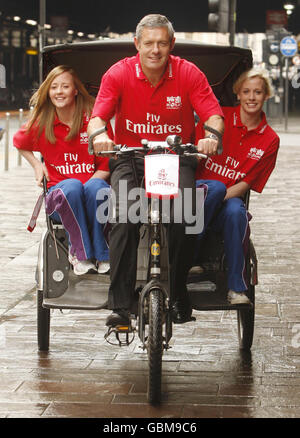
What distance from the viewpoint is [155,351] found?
184 inches

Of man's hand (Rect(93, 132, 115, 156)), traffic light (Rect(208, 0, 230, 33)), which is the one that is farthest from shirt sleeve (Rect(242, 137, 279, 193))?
traffic light (Rect(208, 0, 230, 33))

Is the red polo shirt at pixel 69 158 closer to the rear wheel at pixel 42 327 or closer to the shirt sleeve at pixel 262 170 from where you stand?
the rear wheel at pixel 42 327

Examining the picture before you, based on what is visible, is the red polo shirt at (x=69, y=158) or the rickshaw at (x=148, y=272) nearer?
the rickshaw at (x=148, y=272)

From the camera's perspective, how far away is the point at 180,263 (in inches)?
199

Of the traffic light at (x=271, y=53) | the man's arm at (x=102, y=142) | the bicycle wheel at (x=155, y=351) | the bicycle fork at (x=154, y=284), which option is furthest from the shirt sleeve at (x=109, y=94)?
the traffic light at (x=271, y=53)

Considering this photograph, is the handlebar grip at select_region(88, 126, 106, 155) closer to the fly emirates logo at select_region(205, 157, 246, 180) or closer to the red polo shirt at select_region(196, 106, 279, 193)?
the red polo shirt at select_region(196, 106, 279, 193)

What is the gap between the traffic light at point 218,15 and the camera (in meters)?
14.6

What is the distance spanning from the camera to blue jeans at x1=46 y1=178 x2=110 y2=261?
5.20 metres

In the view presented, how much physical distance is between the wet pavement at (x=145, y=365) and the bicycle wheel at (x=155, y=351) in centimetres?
8

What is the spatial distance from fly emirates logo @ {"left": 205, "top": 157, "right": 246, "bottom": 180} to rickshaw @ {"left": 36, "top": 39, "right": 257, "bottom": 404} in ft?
0.64

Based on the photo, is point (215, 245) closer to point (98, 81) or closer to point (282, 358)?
point (282, 358)

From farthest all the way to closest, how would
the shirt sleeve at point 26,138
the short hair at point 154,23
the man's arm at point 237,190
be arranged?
the shirt sleeve at point 26,138
the man's arm at point 237,190
the short hair at point 154,23
